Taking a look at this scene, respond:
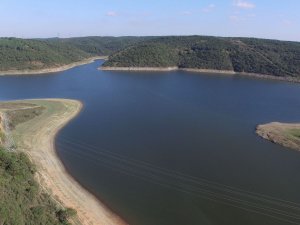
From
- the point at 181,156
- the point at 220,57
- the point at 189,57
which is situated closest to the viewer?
the point at 181,156

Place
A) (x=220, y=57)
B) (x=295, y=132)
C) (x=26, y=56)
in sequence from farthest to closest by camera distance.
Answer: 1. (x=220, y=57)
2. (x=26, y=56)
3. (x=295, y=132)

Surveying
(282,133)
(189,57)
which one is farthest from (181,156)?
(189,57)

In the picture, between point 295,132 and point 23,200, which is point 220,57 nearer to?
point 295,132

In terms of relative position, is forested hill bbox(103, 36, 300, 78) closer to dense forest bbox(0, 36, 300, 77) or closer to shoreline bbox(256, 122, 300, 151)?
dense forest bbox(0, 36, 300, 77)

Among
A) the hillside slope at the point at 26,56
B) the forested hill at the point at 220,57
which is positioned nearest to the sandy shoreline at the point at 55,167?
the hillside slope at the point at 26,56

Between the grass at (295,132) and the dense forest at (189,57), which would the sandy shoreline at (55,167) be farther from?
the dense forest at (189,57)

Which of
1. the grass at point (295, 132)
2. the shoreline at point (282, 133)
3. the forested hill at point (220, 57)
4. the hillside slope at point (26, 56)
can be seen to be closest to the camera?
the shoreline at point (282, 133)
